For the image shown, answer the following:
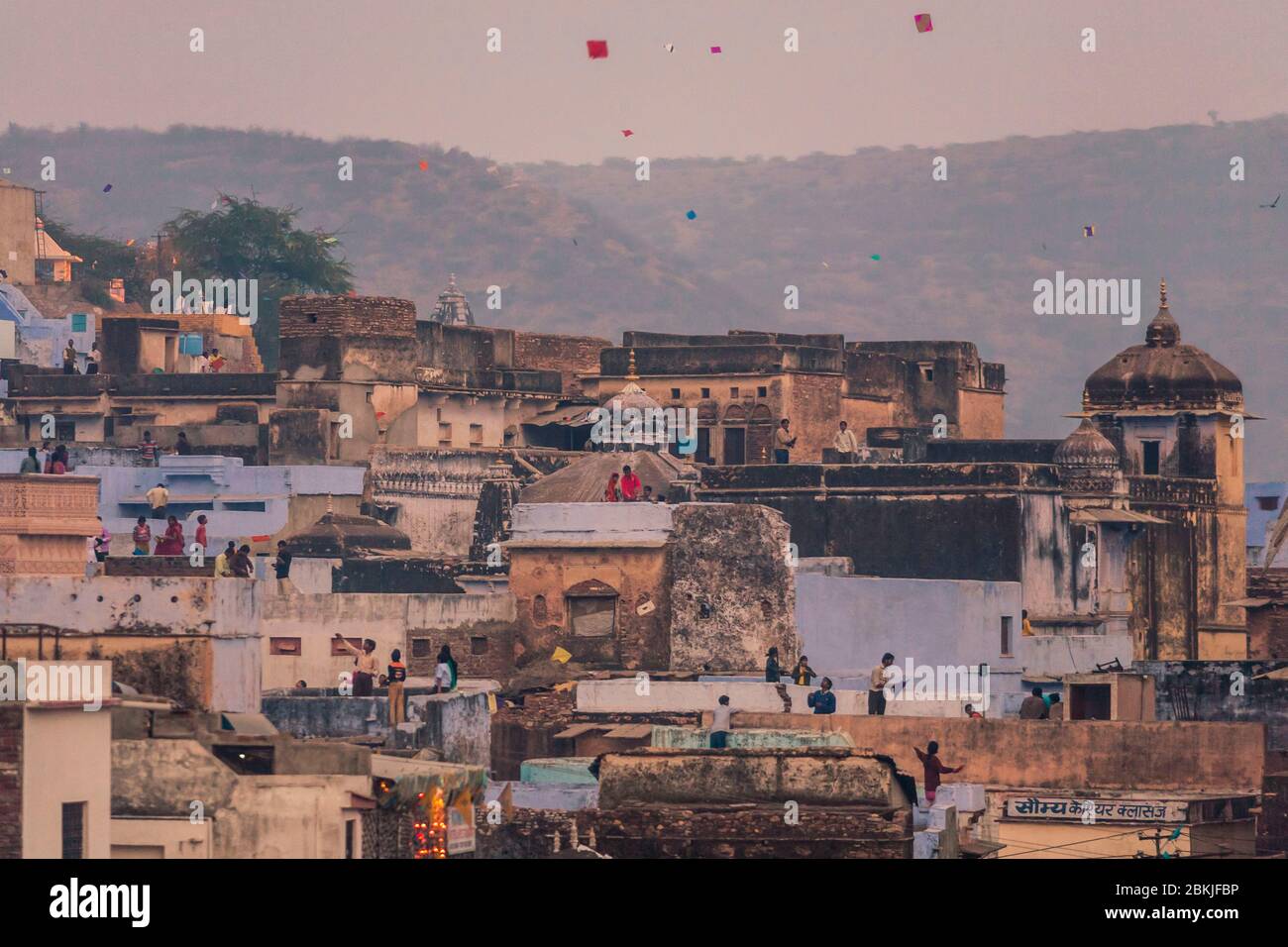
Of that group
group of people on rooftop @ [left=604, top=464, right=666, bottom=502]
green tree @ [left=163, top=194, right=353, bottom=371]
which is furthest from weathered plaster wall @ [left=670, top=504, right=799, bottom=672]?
green tree @ [left=163, top=194, right=353, bottom=371]

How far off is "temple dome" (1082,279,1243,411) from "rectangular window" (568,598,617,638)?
64.8 feet

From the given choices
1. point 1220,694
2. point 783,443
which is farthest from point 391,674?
point 783,443

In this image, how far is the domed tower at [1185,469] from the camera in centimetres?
6494

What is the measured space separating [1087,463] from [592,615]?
15.2 metres

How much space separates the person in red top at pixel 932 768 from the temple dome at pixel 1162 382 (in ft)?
82.9

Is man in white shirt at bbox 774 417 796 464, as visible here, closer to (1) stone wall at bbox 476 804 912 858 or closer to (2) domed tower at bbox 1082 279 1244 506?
(2) domed tower at bbox 1082 279 1244 506

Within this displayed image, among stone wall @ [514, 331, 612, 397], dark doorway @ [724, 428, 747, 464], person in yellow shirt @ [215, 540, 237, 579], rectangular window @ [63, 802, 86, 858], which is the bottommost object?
rectangular window @ [63, 802, 86, 858]

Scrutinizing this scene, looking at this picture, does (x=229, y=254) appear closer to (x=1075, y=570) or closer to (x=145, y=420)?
(x=145, y=420)

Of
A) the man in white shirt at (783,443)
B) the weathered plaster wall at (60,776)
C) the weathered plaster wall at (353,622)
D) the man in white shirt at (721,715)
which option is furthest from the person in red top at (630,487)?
the weathered plaster wall at (60,776)

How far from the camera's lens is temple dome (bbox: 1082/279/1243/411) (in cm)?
6750

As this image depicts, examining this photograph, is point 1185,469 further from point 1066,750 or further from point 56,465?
point 56,465

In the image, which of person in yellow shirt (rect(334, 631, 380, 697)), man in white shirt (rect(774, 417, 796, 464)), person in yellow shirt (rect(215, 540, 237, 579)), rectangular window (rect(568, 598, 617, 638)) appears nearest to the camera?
person in yellow shirt (rect(215, 540, 237, 579))
